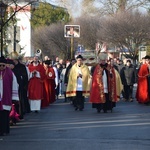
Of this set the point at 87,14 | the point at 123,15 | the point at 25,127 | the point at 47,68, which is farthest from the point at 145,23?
the point at 25,127

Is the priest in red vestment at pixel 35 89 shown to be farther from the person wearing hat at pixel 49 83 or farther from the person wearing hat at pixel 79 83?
the person wearing hat at pixel 49 83

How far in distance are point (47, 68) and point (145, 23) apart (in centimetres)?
2975

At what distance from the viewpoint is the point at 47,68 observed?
1041 inches

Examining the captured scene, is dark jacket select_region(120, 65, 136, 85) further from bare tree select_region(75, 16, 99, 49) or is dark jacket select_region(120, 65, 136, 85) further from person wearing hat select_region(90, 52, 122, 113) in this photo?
bare tree select_region(75, 16, 99, 49)

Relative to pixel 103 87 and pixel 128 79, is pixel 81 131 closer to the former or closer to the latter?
pixel 103 87

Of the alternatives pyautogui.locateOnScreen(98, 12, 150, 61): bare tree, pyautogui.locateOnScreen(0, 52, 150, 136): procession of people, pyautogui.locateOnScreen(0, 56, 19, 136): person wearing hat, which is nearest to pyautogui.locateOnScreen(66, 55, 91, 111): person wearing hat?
pyautogui.locateOnScreen(0, 52, 150, 136): procession of people

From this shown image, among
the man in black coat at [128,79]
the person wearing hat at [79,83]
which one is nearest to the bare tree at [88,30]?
the man in black coat at [128,79]

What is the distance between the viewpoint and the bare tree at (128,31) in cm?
5538

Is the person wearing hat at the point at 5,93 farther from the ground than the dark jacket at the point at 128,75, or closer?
closer

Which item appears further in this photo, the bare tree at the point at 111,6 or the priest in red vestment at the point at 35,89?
the bare tree at the point at 111,6

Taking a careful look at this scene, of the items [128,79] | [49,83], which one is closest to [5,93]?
[49,83]

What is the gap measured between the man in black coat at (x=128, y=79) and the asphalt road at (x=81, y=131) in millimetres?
6792

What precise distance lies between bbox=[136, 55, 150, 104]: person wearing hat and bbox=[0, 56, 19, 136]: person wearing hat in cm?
1097

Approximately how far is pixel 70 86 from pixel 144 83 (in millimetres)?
4166
